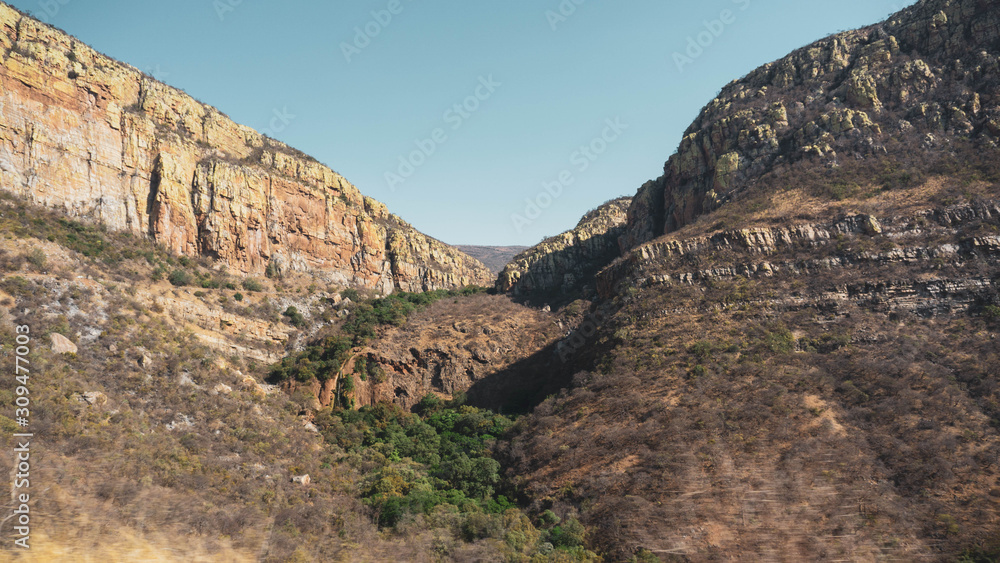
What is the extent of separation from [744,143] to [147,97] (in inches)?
2345

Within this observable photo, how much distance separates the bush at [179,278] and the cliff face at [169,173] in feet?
16.1

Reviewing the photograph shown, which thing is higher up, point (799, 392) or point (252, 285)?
point (252, 285)

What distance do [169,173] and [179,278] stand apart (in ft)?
37.8

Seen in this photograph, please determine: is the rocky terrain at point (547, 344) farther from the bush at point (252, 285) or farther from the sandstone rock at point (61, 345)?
A: the bush at point (252, 285)

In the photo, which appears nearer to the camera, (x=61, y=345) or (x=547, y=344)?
(x=61, y=345)

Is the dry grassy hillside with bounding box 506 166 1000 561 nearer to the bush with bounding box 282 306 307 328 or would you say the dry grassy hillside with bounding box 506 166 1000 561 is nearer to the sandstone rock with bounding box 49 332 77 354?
the bush with bounding box 282 306 307 328

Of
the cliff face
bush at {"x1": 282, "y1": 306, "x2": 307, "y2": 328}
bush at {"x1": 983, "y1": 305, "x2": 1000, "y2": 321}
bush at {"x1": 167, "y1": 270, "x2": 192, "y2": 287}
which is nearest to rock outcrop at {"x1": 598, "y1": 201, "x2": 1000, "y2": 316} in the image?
bush at {"x1": 983, "y1": 305, "x2": 1000, "y2": 321}

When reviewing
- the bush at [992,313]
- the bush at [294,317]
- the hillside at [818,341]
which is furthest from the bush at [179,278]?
the bush at [992,313]

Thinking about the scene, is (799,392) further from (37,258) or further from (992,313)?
(37,258)

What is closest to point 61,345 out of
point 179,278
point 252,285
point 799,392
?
point 179,278

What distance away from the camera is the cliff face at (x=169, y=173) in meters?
42.9

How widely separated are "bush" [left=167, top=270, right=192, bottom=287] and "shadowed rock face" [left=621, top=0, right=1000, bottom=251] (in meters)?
47.1

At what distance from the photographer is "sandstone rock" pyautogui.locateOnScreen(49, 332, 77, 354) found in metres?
30.8

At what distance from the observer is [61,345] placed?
1225 inches
